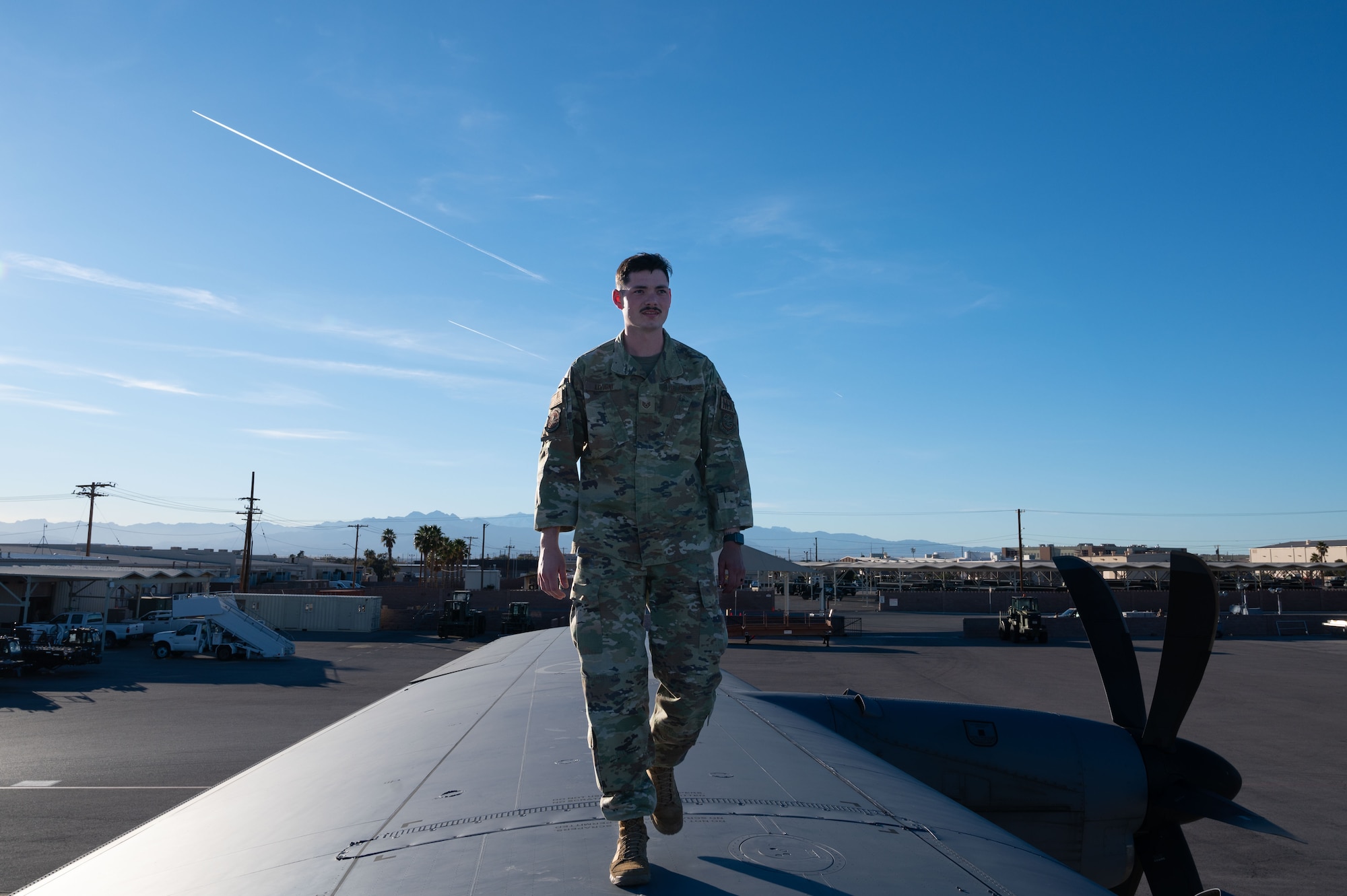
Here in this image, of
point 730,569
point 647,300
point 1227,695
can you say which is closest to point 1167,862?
point 730,569

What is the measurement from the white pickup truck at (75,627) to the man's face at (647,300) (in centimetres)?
3078

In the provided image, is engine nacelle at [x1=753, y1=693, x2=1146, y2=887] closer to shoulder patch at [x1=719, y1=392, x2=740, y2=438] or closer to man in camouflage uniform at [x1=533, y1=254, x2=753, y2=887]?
man in camouflage uniform at [x1=533, y1=254, x2=753, y2=887]

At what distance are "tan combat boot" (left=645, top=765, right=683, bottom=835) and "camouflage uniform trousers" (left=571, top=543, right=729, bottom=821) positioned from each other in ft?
0.13

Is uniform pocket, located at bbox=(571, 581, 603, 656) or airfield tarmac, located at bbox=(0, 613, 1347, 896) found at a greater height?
uniform pocket, located at bbox=(571, 581, 603, 656)

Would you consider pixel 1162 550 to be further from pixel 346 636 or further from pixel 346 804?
pixel 346 804

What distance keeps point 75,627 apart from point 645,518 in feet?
105

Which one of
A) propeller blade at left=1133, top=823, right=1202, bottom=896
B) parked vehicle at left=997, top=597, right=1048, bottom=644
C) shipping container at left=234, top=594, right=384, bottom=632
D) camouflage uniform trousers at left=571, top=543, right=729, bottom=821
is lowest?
shipping container at left=234, top=594, right=384, bottom=632

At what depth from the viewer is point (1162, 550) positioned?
291 feet

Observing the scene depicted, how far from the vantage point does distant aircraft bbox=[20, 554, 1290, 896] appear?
2.19 meters

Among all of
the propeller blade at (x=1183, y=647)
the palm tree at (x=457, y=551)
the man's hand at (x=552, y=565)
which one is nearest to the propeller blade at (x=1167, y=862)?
the propeller blade at (x=1183, y=647)

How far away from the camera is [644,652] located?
276 centimetres

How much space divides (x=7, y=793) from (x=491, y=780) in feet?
35.9

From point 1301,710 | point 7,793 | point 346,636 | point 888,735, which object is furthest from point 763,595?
point 888,735

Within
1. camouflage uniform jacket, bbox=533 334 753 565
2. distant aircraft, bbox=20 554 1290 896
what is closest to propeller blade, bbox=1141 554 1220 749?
distant aircraft, bbox=20 554 1290 896
